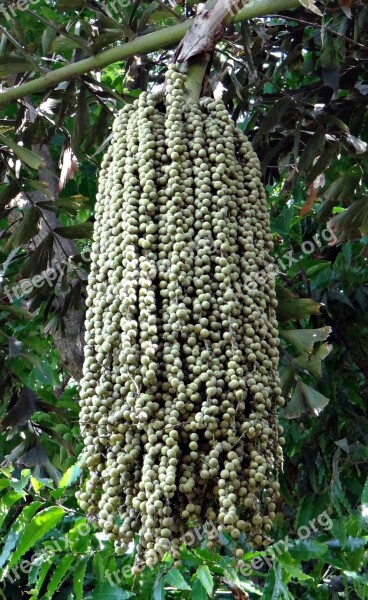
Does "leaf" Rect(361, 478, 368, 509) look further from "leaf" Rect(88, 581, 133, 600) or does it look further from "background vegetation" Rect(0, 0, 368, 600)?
"leaf" Rect(88, 581, 133, 600)

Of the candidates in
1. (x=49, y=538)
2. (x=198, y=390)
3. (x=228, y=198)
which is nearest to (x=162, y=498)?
(x=198, y=390)

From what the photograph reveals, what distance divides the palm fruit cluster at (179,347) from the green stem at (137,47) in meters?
0.36

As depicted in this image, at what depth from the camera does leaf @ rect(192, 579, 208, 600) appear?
2277mm

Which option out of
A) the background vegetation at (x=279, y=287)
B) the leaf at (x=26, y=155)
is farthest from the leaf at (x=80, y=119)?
the leaf at (x=26, y=155)

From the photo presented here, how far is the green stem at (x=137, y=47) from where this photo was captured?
2.33 meters

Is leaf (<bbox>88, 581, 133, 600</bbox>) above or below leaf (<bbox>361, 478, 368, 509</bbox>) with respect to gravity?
below

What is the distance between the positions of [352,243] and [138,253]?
7.18 ft

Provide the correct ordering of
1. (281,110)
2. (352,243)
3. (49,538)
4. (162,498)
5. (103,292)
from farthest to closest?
(352,243)
(281,110)
(49,538)
(103,292)
(162,498)

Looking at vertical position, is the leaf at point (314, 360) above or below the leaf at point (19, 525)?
above

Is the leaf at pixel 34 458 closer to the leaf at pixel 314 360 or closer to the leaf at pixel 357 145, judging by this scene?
the leaf at pixel 314 360

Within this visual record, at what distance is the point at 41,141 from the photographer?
3.30m

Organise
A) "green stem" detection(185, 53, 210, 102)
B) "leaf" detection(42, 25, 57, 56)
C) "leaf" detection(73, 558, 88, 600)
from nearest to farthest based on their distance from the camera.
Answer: "green stem" detection(185, 53, 210, 102), "leaf" detection(73, 558, 88, 600), "leaf" detection(42, 25, 57, 56)

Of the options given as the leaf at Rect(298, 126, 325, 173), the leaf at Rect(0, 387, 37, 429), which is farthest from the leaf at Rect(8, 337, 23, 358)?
the leaf at Rect(298, 126, 325, 173)

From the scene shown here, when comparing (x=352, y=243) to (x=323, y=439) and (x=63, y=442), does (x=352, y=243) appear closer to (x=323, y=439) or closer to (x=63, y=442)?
(x=323, y=439)
